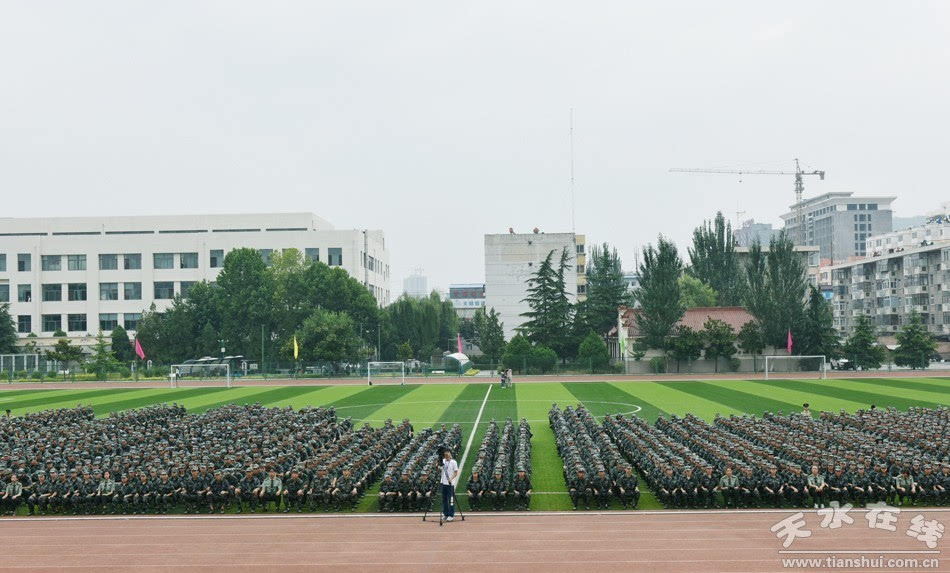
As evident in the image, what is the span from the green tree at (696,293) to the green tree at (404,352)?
82.4 feet

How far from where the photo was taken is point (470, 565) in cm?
1298

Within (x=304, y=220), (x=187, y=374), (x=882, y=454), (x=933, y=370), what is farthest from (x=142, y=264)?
(x=882, y=454)

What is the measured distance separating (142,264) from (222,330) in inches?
731

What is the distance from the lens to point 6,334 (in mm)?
73688

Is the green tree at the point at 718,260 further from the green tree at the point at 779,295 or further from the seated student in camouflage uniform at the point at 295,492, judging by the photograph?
the seated student in camouflage uniform at the point at 295,492

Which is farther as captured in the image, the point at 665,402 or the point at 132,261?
the point at 132,261

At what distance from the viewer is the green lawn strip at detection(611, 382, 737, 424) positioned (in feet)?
112

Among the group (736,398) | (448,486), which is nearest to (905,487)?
(448,486)

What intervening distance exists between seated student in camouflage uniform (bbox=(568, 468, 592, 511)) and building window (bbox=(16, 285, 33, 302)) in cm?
7793

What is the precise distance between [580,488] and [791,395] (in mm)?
27471

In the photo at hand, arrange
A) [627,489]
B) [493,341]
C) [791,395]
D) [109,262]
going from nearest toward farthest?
[627,489] < [791,395] < [493,341] < [109,262]

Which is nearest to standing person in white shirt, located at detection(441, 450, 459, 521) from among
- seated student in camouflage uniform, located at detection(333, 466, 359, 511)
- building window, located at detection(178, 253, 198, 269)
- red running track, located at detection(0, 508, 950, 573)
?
red running track, located at detection(0, 508, 950, 573)

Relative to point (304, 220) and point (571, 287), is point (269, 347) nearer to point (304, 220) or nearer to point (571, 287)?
point (304, 220)

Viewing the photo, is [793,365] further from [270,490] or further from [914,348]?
[270,490]
